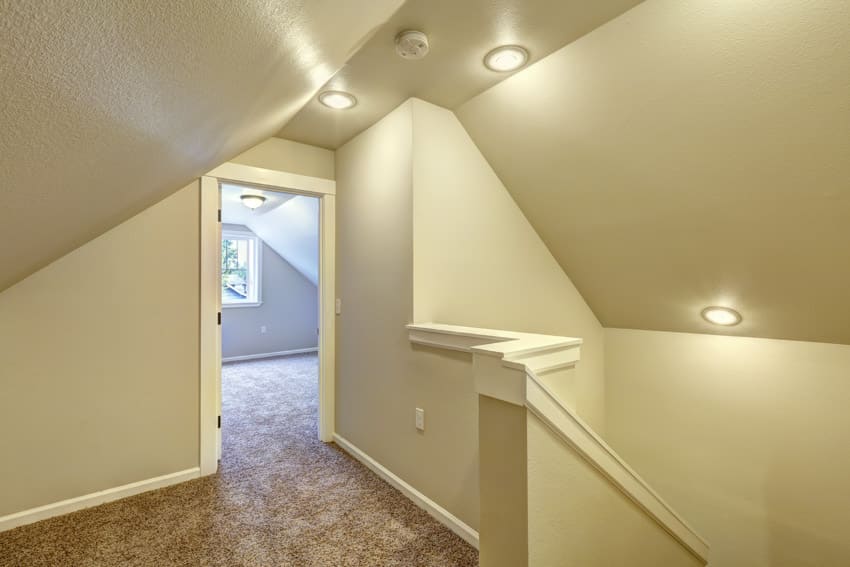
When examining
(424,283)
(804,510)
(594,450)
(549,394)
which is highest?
(424,283)

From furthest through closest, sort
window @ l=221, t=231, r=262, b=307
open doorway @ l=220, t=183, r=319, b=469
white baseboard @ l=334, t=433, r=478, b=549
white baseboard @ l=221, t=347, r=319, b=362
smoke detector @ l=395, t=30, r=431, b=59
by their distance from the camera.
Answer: window @ l=221, t=231, r=262, b=307
white baseboard @ l=221, t=347, r=319, b=362
open doorway @ l=220, t=183, r=319, b=469
white baseboard @ l=334, t=433, r=478, b=549
smoke detector @ l=395, t=30, r=431, b=59

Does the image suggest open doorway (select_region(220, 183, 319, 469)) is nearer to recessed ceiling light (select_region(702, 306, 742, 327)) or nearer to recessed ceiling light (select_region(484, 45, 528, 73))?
recessed ceiling light (select_region(484, 45, 528, 73))

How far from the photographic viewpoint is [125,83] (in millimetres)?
640

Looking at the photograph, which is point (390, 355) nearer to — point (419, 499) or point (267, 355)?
point (419, 499)

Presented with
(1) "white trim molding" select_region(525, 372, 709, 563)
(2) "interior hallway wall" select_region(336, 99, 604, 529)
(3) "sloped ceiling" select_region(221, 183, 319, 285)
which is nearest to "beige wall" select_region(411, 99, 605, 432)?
(2) "interior hallway wall" select_region(336, 99, 604, 529)

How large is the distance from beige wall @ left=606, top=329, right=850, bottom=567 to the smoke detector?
2618 mm

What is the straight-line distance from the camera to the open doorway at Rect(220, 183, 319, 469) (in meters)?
4.12

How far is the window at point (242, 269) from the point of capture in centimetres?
634

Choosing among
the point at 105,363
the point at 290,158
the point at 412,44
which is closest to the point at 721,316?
the point at 412,44

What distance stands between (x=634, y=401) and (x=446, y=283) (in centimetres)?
202

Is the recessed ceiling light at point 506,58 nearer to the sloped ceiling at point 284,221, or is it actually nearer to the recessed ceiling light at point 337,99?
the recessed ceiling light at point 337,99

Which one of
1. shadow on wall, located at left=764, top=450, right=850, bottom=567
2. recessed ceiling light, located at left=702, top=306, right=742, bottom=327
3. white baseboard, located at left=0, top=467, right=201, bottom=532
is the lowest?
shadow on wall, located at left=764, top=450, right=850, bottom=567

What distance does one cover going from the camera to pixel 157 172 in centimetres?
146

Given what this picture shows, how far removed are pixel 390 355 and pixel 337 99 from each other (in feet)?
5.01
